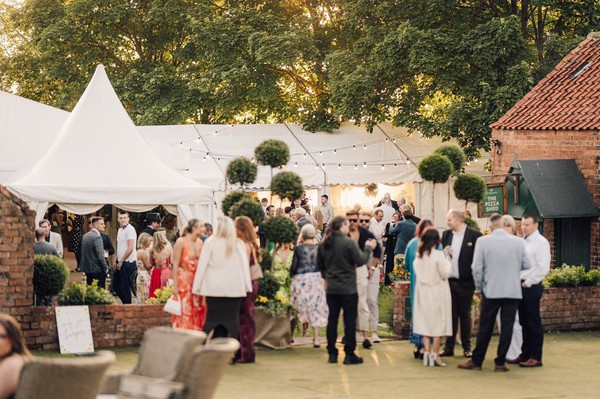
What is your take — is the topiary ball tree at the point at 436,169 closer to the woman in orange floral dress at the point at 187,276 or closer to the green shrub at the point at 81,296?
the woman in orange floral dress at the point at 187,276

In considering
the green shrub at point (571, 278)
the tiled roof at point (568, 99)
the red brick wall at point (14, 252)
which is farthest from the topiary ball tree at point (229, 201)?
the tiled roof at point (568, 99)

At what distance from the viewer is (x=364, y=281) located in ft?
48.1

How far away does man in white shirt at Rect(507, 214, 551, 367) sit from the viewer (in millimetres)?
13508

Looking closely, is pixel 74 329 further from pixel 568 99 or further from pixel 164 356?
pixel 568 99

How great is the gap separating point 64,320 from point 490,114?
56.6 feet

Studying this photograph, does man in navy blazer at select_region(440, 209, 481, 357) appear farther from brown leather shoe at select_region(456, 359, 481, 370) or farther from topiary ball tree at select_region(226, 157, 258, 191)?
topiary ball tree at select_region(226, 157, 258, 191)

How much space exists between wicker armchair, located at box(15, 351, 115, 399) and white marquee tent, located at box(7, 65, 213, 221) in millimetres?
11488

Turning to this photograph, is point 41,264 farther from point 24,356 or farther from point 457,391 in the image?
point 24,356

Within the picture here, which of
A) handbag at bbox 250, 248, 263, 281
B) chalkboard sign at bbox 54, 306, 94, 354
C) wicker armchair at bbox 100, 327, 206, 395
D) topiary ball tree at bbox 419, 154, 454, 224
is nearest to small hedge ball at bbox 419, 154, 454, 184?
topiary ball tree at bbox 419, 154, 454, 224

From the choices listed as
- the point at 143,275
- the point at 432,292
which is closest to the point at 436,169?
the point at 432,292

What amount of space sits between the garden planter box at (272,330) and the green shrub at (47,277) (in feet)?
8.02

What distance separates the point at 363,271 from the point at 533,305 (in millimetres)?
2165

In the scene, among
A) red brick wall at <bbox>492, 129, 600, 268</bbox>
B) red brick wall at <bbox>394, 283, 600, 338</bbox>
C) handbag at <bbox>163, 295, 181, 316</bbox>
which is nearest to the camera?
handbag at <bbox>163, 295, 181, 316</bbox>

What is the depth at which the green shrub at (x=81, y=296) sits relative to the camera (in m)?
14.3
